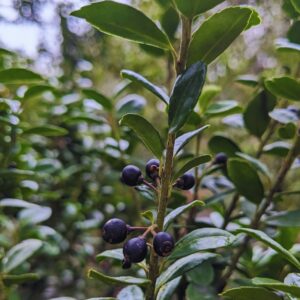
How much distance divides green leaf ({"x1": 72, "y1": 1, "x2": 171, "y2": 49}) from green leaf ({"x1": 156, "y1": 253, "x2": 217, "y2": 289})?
0.95 feet

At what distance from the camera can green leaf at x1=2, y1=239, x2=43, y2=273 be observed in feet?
2.52

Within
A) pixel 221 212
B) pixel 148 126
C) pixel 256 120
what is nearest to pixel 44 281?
pixel 221 212

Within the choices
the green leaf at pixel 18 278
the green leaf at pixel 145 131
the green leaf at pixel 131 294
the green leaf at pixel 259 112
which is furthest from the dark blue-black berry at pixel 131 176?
the green leaf at pixel 259 112

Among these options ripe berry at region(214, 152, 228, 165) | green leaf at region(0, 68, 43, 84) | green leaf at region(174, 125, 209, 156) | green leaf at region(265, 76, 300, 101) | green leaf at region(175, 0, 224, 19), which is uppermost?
green leaf at region(175, 0, 224, 19)

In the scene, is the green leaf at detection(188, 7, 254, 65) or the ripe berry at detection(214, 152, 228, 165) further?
the ripe berry at detection(214, 152, 228, 165)

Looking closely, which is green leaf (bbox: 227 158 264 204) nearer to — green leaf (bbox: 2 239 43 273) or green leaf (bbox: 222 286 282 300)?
green leaf (bbox: 222 286 282 300)

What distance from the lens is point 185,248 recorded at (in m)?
0.56

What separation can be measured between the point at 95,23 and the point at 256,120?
0.48m

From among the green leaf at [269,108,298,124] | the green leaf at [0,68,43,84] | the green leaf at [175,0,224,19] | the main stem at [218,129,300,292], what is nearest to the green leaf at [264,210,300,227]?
the main stem at [218,129,300,292]

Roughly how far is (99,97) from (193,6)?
1.72 ft

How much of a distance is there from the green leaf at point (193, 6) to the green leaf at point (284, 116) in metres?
0.33

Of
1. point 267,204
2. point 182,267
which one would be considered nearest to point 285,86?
point 267,204

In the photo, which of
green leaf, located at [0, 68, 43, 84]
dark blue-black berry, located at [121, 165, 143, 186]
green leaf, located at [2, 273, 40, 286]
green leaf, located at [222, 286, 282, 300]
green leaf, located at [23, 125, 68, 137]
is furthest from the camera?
green leaf, located at [23, 125, 68, 137]

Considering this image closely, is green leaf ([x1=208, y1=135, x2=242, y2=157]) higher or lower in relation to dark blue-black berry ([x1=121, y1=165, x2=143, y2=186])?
lower
